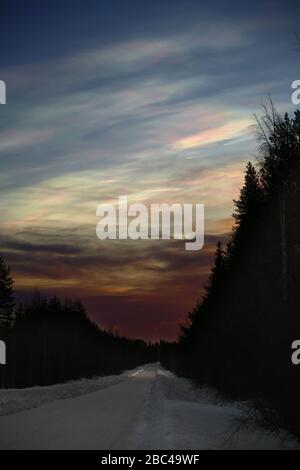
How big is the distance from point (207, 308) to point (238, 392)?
23.7 m

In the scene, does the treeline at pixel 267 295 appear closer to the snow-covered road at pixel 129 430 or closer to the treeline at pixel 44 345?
the snow-covered road at pixel 129 430

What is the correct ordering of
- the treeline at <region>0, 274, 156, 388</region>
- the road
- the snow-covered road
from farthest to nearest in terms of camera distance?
the treeline at <region>0, 274, 156, 388</region> → the road → the snow-covered road

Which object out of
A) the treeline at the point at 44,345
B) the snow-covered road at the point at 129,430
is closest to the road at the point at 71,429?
the snow-covered road at the point at 129,430

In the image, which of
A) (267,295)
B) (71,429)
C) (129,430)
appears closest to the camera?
(129,430)

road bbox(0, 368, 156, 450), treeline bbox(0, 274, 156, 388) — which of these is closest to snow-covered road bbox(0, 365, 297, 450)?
road bbox(0, 368, 156, 450)

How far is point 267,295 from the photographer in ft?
79.5

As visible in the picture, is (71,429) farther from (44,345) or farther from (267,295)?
(44,345)

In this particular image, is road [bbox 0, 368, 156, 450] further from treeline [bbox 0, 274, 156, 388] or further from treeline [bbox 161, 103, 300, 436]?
treeline [bbox 0, 274, 156, 388]

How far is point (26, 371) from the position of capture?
7244cm

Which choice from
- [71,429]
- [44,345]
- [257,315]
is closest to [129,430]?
[71,429]

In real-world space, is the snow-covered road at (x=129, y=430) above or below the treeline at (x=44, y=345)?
above

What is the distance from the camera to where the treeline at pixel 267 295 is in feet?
46.7

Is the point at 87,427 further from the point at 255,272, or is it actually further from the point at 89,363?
the point at 89,363

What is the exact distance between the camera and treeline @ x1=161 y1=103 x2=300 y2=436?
14234 mm
